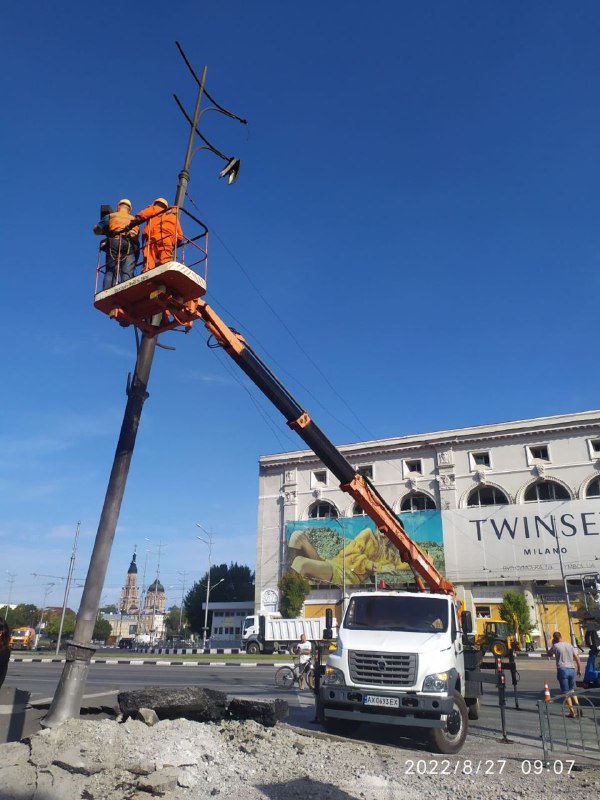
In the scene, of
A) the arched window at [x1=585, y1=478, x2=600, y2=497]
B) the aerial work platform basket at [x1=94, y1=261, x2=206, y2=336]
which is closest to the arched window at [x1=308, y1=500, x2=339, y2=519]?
the arched window at [x1=585, y1=478, x2=600, y2=497]

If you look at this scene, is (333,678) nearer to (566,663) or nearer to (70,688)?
(70,688)

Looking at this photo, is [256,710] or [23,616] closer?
[256,710]

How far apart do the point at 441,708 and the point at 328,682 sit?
5.72 feet

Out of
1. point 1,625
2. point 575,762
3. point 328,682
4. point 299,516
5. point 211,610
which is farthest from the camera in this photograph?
point 211,610

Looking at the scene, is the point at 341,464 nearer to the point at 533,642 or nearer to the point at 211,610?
the point at 533,642

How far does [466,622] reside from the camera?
1066 cm

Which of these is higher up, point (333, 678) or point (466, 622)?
point (466, 622)

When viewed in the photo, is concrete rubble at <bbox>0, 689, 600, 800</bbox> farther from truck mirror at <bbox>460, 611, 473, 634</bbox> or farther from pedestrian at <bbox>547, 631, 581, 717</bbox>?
pedestrian at <bbox>547, 631, 581, 717</bbox>

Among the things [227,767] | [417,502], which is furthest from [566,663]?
[417,502]

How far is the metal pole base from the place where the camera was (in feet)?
24.1

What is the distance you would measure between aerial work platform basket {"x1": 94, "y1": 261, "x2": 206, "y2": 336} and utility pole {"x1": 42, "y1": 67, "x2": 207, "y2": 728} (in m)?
0.20

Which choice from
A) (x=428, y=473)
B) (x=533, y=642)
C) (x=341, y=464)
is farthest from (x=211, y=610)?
(x=341, y=464)

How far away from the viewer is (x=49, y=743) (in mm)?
6492
